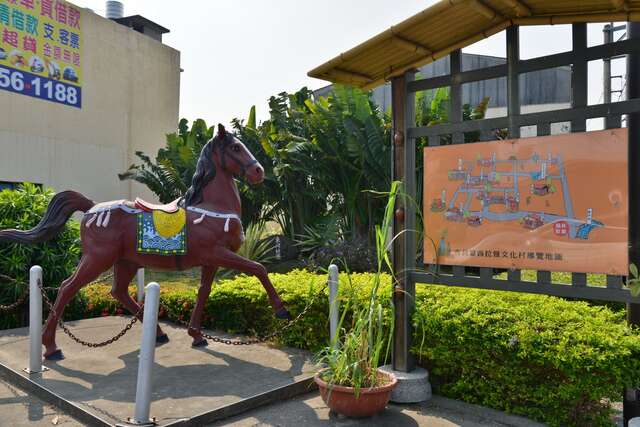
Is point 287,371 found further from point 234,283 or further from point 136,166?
point 136,166

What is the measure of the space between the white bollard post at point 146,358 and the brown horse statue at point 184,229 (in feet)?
5.39

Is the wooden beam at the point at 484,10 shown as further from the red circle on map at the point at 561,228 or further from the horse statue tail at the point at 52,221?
the horse statue tail at the point at 52,221

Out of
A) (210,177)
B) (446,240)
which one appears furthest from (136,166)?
(446,240)

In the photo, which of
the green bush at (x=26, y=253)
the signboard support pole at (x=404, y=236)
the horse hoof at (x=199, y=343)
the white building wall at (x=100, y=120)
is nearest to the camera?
the signboard support pole at (x=404, y=236)

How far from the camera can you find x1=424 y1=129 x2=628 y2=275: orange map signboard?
3.66 m

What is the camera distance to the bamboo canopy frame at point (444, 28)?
12.4ft

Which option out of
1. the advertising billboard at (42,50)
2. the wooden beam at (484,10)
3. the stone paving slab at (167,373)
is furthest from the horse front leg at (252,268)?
the advertising billboard at (42,50)

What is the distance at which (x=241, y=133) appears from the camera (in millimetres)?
14953

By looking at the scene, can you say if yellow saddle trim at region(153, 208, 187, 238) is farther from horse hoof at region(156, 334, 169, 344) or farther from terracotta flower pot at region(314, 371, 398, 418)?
terracotta flower pot at region(314, 371, 398, 418)

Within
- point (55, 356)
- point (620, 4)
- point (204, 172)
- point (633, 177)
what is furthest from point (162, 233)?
point (620, 4)

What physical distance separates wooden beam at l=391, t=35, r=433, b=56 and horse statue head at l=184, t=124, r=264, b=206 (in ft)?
6.48

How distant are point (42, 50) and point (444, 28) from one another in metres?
13.4

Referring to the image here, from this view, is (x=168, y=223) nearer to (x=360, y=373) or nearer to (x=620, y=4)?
(x=360, y=373)

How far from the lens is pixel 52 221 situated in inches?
225
